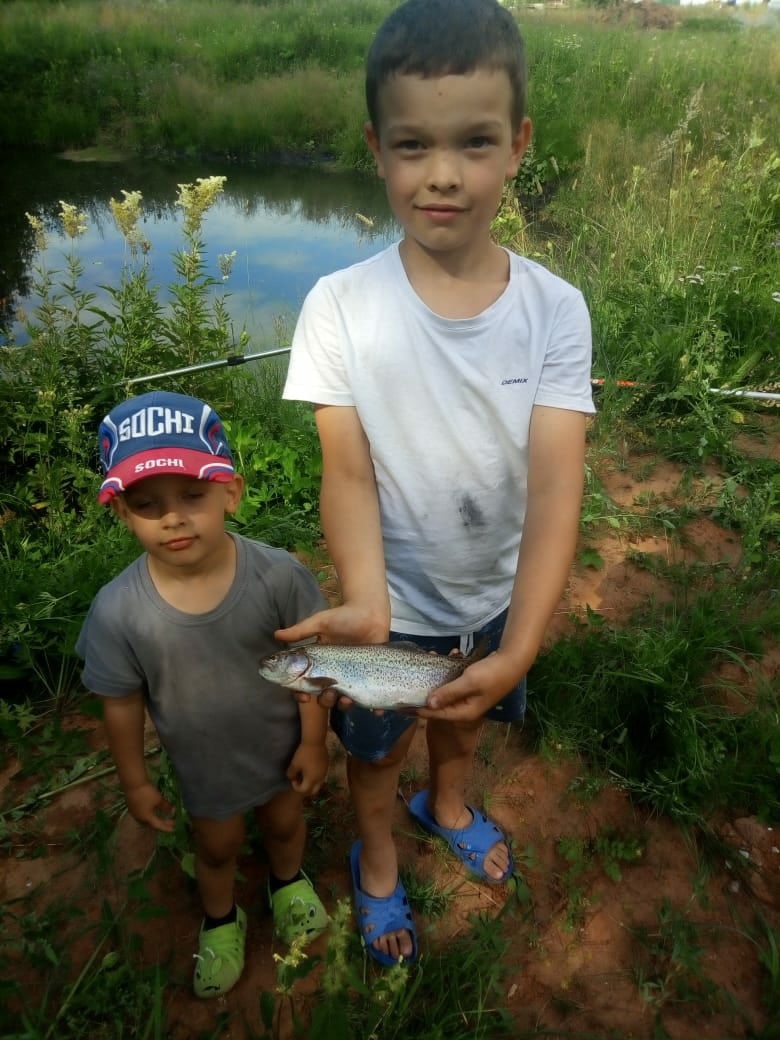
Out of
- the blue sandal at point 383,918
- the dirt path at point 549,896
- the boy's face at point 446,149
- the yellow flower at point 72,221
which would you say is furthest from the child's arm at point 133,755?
the yellow flower at point 72,221

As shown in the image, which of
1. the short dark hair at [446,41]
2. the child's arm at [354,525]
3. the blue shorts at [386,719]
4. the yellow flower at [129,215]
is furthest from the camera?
the yellow flower at [129,215]

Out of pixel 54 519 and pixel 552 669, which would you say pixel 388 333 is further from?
pixel 54 519

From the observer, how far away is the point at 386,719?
1.71 metres

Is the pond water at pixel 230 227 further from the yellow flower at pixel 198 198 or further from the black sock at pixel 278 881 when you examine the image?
the black sock at pixel 278 881

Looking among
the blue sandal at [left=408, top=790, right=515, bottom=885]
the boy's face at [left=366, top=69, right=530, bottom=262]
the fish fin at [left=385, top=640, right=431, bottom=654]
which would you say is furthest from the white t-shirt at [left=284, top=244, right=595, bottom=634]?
the blue sandal at [left=408, top=790, right=515, bottom=885]

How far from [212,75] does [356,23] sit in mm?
6628

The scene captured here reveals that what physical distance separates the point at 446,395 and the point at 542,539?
0.38 meters

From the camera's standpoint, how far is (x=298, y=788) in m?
1.67

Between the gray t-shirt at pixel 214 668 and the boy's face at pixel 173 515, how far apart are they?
0.42ft

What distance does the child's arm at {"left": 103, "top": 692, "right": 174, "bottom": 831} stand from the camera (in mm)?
1519

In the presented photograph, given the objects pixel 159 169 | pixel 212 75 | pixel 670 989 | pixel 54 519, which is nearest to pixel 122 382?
pixel 54 519

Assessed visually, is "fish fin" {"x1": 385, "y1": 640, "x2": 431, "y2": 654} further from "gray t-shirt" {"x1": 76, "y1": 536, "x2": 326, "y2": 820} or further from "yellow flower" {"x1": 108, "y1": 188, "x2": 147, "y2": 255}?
"yellow flower" {"x1": 108, "y1": 188, "x2": 147, "y2": 255}

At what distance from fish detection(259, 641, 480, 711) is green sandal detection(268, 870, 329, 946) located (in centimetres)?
84

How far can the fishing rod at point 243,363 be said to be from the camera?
3570 mm
